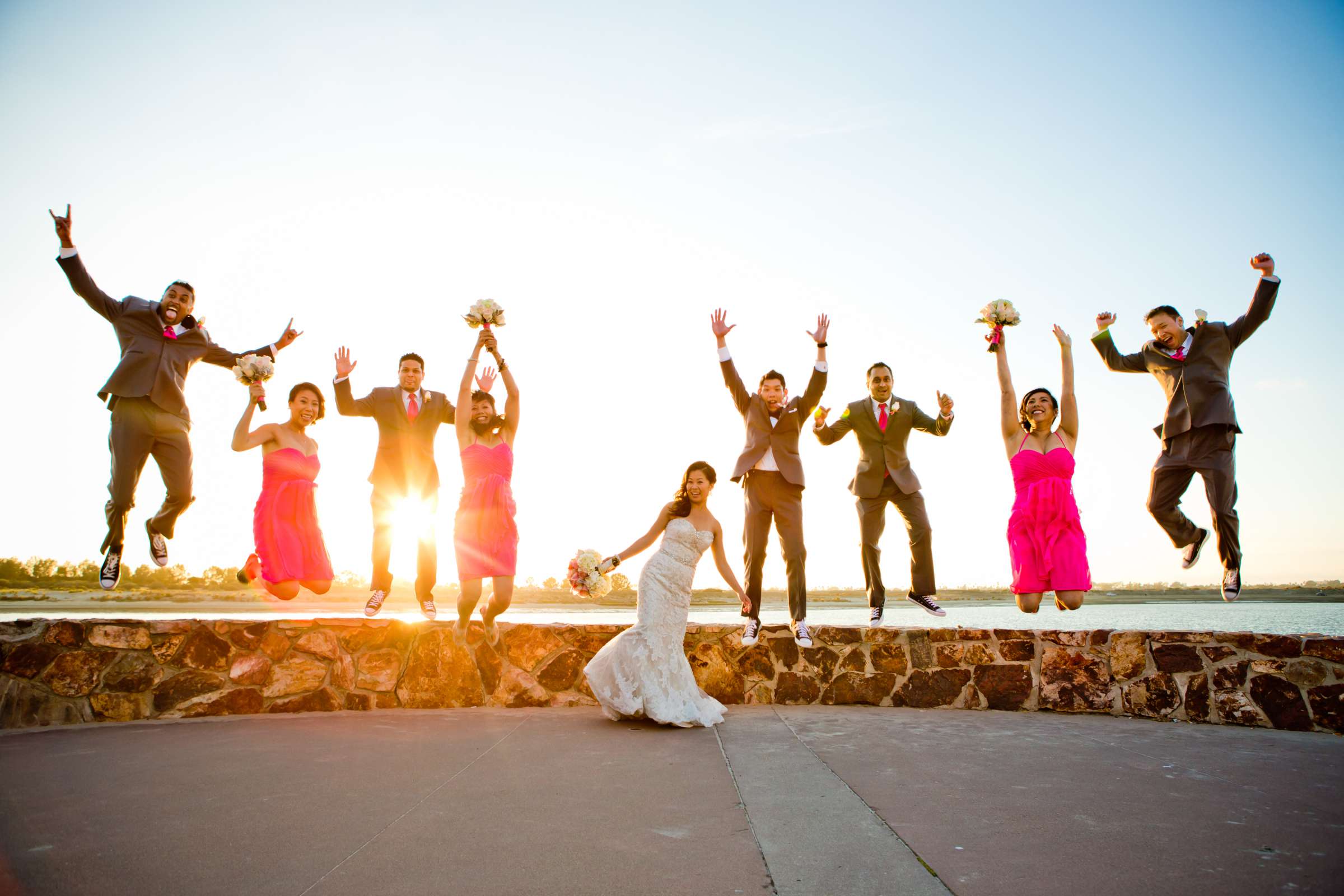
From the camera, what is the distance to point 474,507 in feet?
21.6

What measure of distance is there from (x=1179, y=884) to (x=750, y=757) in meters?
2.45

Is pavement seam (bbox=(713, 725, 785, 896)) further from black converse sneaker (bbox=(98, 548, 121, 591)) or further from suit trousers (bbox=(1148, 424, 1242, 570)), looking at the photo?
black converse sneaker (bbox=(98, 548, 121, 591))

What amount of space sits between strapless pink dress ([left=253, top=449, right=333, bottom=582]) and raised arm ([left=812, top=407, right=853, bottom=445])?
479 centimetres

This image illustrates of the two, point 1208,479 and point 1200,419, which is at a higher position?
point 1200,419

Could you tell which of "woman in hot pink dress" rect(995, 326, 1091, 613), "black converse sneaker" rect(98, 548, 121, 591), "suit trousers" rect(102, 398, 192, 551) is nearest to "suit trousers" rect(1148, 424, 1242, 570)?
"woman in hot pink dress" rect(995, 326, 1091, 613)

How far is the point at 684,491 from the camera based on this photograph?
6645mm

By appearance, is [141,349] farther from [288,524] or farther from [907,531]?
[907,531]

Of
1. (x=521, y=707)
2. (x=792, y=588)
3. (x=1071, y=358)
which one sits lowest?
(x=521, y=707)

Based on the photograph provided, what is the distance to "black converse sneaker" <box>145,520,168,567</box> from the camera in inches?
261

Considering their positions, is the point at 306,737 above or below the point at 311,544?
below

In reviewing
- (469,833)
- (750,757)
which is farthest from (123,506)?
(750,757)

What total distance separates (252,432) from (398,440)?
1.30 metres

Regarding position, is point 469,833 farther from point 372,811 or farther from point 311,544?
point 311,544

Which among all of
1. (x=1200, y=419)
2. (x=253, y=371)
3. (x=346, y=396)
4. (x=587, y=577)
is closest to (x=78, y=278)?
(x=253, y=371)
